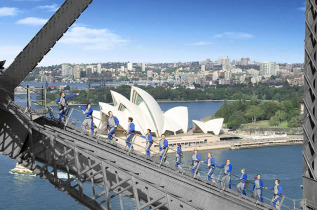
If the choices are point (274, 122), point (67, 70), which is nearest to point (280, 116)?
point (274, 122)

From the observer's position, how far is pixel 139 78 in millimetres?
156250

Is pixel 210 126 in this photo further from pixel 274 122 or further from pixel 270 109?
pixel 270 109

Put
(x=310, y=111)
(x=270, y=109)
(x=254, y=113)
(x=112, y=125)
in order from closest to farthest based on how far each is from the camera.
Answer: (x=310, y=111), (x=112, y=125), (x=254, y=113), (x=270, y=109)

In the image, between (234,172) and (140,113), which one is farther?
(140,113)

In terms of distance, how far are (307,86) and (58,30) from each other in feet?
7.72

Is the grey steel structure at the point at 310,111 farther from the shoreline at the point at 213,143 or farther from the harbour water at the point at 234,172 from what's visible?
the shoreline at the point at 213,143

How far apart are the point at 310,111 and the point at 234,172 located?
72.3 ft

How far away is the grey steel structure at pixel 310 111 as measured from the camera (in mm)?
3629

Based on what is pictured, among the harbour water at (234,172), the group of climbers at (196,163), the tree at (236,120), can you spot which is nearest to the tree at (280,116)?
the tree at (236,120)

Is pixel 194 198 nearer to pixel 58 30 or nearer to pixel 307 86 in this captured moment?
pixel 307 86

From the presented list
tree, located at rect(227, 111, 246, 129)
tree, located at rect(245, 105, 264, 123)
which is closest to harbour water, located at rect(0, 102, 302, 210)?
tree, located at rect(227, 111, 246, 129)

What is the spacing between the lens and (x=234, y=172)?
25.2 metres

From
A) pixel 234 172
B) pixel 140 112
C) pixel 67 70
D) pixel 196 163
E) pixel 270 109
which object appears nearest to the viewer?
pixel 196 163

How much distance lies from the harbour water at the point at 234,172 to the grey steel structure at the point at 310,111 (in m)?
7.27
